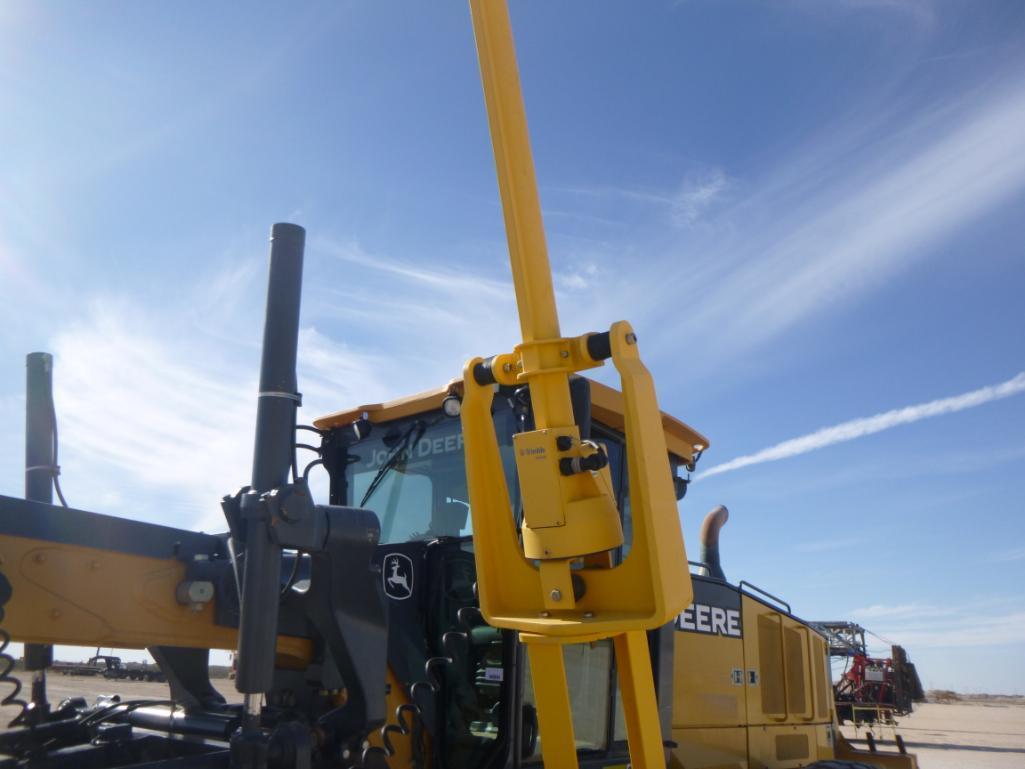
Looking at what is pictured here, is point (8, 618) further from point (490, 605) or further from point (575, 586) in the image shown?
point (575, 586)

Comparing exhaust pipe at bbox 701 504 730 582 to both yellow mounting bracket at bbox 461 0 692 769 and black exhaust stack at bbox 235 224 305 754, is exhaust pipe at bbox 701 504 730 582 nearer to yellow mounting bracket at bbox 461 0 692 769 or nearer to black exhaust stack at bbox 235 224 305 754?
yellow mounting bracket at bbox 461 0 692 769

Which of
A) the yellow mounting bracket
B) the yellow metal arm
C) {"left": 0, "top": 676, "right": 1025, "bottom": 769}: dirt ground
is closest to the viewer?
the yellow metal arm

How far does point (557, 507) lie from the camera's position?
11.2 ft

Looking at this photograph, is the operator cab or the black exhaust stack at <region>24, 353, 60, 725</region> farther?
the operator cab

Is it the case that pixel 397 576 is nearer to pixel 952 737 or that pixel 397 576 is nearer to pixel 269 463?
pixel 269 463

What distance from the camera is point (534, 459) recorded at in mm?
3480

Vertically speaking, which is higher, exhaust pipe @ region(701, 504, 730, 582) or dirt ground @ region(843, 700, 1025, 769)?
exhaust pipe @ region(701, 504, 730, 582)

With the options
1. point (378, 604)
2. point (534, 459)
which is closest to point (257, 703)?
point (378, 604)

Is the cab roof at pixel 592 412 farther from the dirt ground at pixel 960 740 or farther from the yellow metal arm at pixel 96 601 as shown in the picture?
the dirt ground at pixel 960 740

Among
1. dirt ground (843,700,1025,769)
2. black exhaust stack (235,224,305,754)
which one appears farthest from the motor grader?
dirt ground (843,700,1025,769)

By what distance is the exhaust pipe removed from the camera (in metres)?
6.05

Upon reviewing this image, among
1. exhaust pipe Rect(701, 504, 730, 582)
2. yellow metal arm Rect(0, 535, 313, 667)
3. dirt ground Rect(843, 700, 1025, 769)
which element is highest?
exhaust pipe Rect(701, 504, 730, 582)

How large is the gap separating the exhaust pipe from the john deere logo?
2.37 m

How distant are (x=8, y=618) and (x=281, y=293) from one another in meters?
1.36
